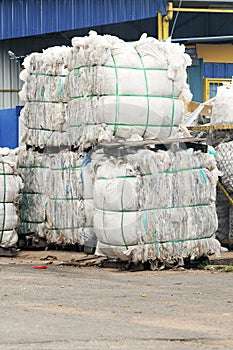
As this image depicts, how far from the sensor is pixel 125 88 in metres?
11.9

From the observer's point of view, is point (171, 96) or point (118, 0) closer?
point (171, 96)

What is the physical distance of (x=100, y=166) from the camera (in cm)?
1199

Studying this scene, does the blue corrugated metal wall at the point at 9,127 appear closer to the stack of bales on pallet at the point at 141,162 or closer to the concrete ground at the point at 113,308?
the concrete ground at the point at 113,308

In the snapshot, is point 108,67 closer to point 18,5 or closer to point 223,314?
point 223,314

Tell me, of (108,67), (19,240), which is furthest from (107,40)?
(19,240)

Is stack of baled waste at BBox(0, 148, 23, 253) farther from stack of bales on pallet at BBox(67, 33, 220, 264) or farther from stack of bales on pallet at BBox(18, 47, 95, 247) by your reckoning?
stack of bales on pallet at BBox(67, 33, 220, 264)

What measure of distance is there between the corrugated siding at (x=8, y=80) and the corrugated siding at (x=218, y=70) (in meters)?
5.46

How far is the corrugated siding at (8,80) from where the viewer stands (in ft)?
85.6

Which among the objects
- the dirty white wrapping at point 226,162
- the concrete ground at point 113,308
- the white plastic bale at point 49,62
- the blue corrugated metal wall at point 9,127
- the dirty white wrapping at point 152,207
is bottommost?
the concrete ground at point 113,308

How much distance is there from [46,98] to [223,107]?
8.90 feet

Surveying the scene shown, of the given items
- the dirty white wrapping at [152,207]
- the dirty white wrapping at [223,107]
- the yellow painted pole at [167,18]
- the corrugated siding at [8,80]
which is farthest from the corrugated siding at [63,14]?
the dirty white wrapping at [152,207]

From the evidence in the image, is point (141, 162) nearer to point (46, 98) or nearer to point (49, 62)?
point (46, 98)

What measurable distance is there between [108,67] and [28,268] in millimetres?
2860

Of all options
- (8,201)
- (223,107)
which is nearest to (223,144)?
(223,107)
